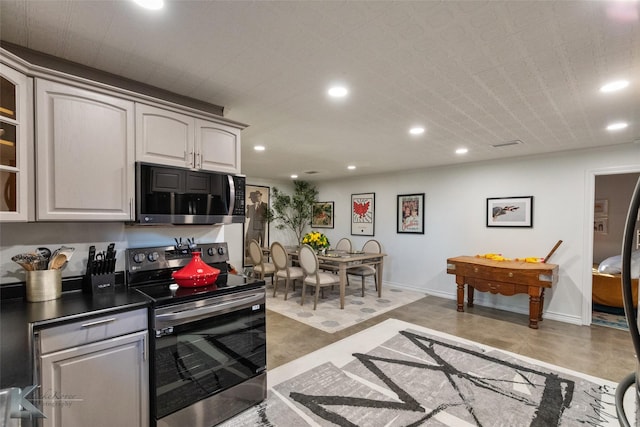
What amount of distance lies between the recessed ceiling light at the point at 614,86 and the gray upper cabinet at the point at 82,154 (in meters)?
3.18

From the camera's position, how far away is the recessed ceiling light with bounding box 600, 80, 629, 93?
2.00m

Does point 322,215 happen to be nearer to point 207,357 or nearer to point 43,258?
point 207,357

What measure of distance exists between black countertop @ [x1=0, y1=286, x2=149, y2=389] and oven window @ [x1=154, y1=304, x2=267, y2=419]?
0.34 meters

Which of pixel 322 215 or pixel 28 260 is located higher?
pixel 322 215

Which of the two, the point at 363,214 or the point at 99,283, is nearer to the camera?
the point at 99,283

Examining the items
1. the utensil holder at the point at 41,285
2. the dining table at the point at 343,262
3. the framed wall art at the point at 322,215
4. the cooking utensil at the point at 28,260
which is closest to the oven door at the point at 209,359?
the utensil holder at the point at 41,285

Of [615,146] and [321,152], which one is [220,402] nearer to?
[321,152]

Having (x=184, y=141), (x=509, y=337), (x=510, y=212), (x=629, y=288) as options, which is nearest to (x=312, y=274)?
(x=509, y=337)

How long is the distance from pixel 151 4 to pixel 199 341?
1.78 m

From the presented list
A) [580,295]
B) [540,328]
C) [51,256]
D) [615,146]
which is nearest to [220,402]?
[51,256]

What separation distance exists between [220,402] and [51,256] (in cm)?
137

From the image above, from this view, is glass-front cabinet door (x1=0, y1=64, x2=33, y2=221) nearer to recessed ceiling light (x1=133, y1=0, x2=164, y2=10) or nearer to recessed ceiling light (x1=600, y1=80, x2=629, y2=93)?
recessed ceiling light (x1=133, y1=0, x2=164, y2=10)

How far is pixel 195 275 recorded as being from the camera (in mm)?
2006

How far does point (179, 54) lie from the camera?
1.71 m
